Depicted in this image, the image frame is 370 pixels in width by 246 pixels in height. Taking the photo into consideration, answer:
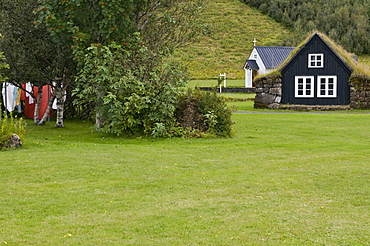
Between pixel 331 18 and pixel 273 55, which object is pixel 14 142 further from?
pixel 331 18

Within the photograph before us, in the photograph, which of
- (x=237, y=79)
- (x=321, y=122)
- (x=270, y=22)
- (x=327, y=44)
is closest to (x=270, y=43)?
(x=270, y=22)

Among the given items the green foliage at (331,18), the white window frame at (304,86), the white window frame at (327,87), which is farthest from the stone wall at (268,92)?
the green foliage at (331,18)

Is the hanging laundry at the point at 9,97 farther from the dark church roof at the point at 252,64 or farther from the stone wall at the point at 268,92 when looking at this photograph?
the dark church roof at the point at 252,64

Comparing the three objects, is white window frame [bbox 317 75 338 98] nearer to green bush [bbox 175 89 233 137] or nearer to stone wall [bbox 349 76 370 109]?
stone wall [bbox 349 76 370 109]

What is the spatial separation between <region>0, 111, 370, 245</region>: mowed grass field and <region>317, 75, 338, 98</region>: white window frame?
76.0 ft

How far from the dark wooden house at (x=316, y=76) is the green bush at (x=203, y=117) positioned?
72.3ft

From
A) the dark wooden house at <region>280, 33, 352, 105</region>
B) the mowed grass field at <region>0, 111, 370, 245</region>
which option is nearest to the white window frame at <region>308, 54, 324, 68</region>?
the dark wooden house at <region>280, 33, 352, 105</region>

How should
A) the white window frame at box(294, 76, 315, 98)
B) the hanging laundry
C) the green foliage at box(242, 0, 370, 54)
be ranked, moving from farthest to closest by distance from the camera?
1. the green foliage at box(242, 0, 370, 54)
2. the white window frame at box(294, 76, 315, 98)
3. the hanging laundry

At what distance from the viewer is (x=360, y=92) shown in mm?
40875

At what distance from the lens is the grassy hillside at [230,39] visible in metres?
103

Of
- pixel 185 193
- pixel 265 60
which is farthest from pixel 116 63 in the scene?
pixel 265 60

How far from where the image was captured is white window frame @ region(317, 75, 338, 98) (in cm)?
4212

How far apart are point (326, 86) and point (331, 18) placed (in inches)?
3118

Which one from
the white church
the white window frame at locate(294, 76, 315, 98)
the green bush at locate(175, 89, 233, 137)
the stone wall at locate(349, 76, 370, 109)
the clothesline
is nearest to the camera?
the green bush at locate(175, 89, 233, 137)
